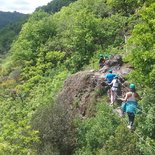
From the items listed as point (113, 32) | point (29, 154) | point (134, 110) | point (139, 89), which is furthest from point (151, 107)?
point (113, 32)

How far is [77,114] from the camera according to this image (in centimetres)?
2436

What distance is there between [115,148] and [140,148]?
104cm

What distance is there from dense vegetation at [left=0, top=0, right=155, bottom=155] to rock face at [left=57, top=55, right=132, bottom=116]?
0.68 metres

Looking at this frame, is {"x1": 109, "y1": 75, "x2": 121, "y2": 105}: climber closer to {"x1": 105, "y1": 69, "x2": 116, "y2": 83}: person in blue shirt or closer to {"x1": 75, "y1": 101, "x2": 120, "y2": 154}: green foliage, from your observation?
{"x1": 75, "y1": 101, "x2": 120, "y2": 154}: green foliage

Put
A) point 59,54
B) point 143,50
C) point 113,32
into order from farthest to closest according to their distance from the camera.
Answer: point 59,54 < point 113,32 < point 143,50

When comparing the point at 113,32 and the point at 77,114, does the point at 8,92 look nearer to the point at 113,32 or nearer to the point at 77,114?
the point at 113,32

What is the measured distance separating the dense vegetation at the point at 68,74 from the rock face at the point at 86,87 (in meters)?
0.68

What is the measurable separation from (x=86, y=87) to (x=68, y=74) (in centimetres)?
1132

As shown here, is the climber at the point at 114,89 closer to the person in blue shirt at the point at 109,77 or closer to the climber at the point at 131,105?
the person in blue shirt at the point at 109,77

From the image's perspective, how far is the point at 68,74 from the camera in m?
36.9

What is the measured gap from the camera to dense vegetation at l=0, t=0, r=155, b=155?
19.4 meters

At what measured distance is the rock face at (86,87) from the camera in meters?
24.5

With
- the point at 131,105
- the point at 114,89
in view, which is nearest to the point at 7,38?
the point at 114,89

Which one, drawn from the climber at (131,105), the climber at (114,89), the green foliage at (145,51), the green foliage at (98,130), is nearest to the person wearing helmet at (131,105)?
the climber at (131,105)
